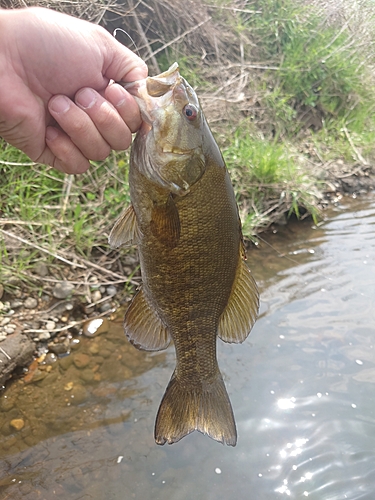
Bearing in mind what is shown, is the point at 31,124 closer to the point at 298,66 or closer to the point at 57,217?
the point at 57,217

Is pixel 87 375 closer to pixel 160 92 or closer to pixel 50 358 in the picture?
pixel 50 358

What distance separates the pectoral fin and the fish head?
17.9 inches

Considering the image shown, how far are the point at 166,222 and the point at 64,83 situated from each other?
66 centimetres

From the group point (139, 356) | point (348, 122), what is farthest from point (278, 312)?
point (348, 122)

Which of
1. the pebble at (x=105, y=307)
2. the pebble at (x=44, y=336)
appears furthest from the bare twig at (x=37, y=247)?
the pebble at (x=44, y=336)

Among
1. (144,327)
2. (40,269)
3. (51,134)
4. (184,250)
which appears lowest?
(40,269)

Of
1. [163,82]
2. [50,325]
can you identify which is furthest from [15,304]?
[163,82]

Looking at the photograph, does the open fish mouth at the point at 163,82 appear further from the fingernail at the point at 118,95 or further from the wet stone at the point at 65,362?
the wet stone at the point at 65,362

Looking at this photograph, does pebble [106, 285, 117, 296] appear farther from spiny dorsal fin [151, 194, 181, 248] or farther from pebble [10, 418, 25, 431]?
spiny dorsal fin [151, 194, 181, 248]

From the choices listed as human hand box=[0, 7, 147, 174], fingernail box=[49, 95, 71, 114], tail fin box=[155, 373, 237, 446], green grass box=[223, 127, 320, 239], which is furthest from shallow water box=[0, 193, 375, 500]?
fingernail box=[49, 95, 71, 114]

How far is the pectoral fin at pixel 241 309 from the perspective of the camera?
1.77 m

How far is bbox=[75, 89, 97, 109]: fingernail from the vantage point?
156 centimetres

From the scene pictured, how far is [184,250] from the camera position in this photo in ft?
5.25

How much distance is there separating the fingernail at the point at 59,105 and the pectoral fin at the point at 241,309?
2.98ft
